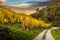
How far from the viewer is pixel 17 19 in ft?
56.2

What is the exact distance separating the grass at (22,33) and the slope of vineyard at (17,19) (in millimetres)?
259

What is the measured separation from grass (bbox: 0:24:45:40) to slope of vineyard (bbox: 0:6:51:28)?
26 centimetres

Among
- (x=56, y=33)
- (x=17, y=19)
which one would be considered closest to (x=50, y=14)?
(x=56, y=33)

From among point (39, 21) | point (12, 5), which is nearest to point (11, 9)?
point (12, 5)

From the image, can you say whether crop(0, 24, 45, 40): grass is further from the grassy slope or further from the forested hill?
the forested hill

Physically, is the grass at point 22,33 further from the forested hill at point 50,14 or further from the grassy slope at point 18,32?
the forested hill at point 50,14

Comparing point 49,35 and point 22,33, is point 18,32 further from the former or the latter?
point 49,35

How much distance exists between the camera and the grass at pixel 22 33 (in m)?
16.8

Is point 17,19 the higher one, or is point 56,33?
point 17,19

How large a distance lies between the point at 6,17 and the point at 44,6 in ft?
6.79

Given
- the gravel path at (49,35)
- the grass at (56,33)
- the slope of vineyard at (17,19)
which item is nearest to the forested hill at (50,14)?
the slope of vineyard at (17,19)

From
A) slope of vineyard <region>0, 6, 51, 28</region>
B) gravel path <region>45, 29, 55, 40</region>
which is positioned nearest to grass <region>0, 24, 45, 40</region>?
slope of vineyard <region>0, 6, 51, 28</region>

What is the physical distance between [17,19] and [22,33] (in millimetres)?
764

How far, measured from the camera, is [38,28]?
17.4 meters
